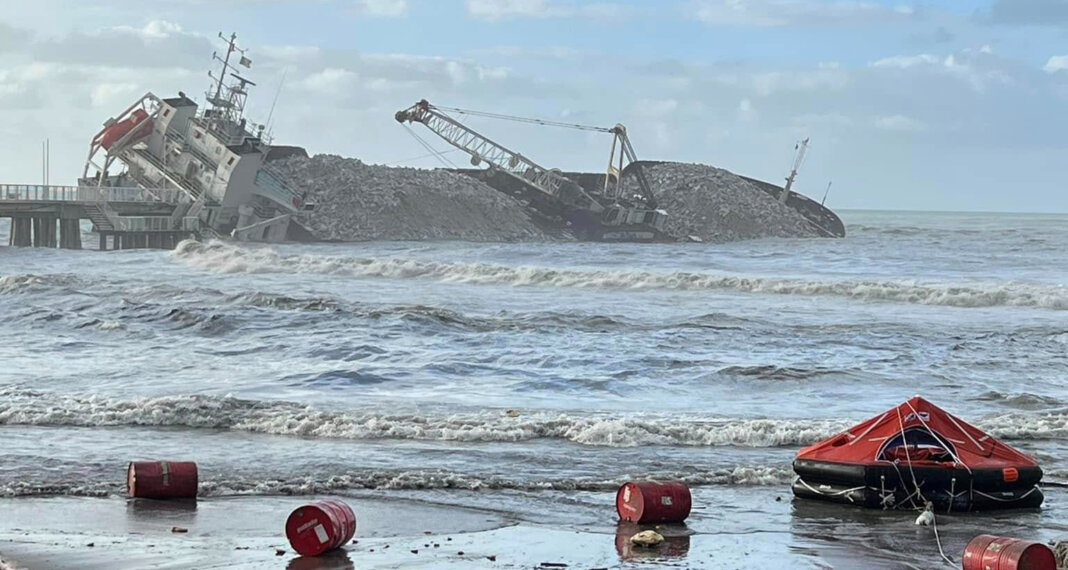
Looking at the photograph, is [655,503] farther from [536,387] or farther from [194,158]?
[194,158]

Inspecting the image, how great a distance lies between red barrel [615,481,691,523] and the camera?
488 inches

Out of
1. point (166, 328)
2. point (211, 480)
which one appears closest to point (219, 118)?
point (166, 328)

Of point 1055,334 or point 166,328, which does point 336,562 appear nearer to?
point 166,328

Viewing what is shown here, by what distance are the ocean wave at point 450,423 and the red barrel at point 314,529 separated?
259 inches

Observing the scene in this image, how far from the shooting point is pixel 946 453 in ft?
44.9

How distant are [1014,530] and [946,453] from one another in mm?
1274

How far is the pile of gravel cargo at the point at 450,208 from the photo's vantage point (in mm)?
81875

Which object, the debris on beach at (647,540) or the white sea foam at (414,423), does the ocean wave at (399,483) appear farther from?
the debris on beach at (647,540)

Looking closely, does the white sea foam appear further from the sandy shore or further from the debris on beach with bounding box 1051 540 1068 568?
the debris on beach with bounding box 1051 540 1068 568

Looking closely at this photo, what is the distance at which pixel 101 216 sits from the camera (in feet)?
204

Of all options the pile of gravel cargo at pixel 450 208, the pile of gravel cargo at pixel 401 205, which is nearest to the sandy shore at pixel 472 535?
the pile of gravel cargo at pixel 450 208

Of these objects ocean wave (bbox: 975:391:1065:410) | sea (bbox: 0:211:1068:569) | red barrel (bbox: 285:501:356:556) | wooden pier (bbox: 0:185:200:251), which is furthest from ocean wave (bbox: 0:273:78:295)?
red barrel (bbox: 285:501:356:556)

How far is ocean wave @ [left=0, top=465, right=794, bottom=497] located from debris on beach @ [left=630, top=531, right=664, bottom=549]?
2648 mm

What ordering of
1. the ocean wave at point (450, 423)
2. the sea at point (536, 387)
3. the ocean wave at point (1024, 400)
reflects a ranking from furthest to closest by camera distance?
1. the ocean wave at point (1024, 400)
2. the ocean wave at point (450, 423)
3. the sea at point (536, 387)
